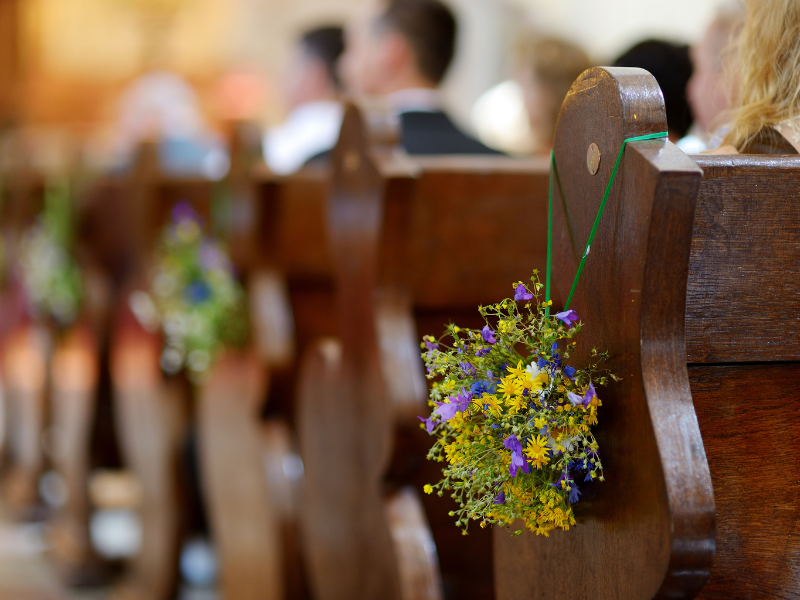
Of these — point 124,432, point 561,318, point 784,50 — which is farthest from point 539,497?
point 124,432

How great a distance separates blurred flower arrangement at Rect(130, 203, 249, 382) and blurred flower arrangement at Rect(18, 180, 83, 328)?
2.20 feet

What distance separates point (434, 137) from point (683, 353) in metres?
2.17

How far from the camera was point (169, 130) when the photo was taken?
645cm

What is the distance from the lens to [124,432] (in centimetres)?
318

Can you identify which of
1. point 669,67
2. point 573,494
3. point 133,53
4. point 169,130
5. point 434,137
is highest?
point 669,67

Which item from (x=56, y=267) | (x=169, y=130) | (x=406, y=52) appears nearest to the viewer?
(x=406, y=52)

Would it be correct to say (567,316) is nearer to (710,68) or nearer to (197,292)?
(710,68)

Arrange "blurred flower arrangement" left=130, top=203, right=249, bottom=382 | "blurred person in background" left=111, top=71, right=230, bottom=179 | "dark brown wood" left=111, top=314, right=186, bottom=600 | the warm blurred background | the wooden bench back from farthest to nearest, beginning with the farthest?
the warm blurred background
"blurred person in background" left=111, top=71, right=230, bottom=179
"dark brown wood" left=111, top=314, right=186, bottom=600
"blurred flower arrangement" left=130, top=203, right=249, bottom=382
the wooden bench back

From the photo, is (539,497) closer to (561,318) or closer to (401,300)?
(561,318)

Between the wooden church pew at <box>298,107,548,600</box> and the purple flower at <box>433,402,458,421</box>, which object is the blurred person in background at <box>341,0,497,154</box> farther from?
the purple flower at <box>433,402,458,421</box>

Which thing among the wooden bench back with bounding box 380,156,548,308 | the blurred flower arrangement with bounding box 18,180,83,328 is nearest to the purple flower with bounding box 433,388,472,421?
the wooden bench back with bounding box 380,156,548,308

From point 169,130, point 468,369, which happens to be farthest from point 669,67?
point 169,130

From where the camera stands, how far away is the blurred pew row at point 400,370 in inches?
36.7

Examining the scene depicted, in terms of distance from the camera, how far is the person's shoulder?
300cm
